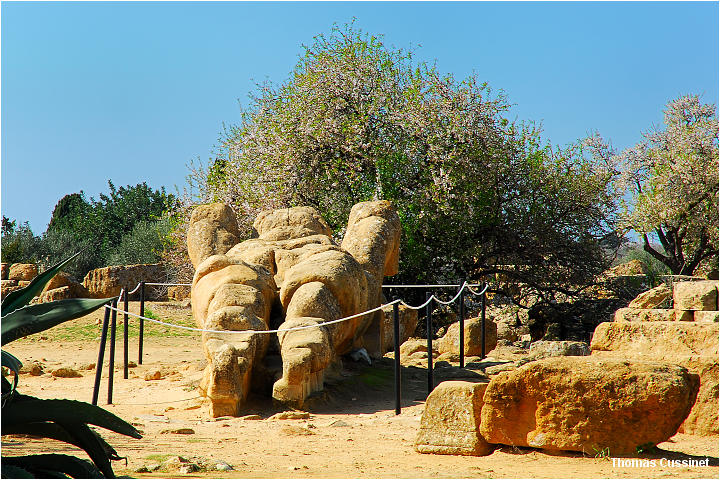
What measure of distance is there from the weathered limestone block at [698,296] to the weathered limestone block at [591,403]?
2318mm

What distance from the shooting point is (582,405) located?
5.52m

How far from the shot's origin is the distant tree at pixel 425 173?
18172 millimetres

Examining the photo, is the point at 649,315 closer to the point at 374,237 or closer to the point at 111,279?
the point at 374,237

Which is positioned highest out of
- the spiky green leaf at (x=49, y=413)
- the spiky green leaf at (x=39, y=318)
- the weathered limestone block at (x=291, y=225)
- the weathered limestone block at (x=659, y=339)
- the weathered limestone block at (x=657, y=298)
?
the weathered limestone block at (x=291, y=225)

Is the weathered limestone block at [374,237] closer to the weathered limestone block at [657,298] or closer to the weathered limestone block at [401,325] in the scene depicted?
the weathered limestone block at [401,325]

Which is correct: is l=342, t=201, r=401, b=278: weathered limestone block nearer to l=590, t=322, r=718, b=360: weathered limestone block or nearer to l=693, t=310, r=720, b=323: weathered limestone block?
l=590, t=322, r=718, b=360: weathered limestone block

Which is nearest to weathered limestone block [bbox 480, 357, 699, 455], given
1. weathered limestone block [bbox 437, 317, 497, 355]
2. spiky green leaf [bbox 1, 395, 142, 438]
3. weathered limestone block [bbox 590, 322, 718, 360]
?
weathered limestone block [bbox 590, 322, 718, 360]

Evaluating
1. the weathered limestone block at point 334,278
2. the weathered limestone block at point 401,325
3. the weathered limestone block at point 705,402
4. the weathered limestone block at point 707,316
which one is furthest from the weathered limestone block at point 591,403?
the weathered limestone block at point 401,325

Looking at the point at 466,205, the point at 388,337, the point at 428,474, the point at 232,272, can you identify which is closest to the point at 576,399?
the point at 428,474

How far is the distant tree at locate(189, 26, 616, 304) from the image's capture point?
18172mm

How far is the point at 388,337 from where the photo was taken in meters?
14.1

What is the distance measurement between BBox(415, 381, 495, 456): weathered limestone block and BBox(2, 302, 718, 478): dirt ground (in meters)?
0.10

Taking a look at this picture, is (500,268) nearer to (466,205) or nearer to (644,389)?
(466,205)

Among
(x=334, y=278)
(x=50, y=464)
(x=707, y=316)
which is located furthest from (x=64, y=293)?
(x=50, y=464)
